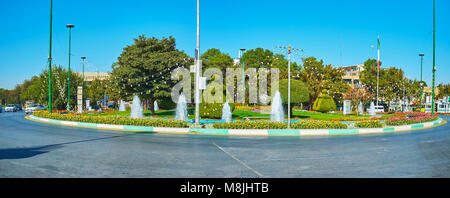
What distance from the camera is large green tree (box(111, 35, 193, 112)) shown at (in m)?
26.2

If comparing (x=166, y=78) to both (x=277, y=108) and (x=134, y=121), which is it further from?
(x=277, y=108)

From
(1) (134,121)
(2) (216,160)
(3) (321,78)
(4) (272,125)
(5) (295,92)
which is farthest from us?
(3) (321,78)

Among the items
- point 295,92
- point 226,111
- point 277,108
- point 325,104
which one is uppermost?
point 295,92

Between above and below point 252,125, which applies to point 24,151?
below

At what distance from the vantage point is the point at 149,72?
2688 centimetres

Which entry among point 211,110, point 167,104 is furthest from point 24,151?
point 167,104

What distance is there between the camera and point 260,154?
9.27 meters

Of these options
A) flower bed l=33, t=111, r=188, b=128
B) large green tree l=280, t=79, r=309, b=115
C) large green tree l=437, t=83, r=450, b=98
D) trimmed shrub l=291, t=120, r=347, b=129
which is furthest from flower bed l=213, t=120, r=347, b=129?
large green tree l=437, t=83, r=450, b=98

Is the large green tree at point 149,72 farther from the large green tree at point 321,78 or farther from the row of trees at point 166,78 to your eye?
the large green tree at point 321,78

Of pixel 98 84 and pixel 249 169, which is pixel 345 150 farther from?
pixel 98 84

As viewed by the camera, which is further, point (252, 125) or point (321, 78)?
point (321, 78)
